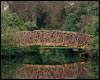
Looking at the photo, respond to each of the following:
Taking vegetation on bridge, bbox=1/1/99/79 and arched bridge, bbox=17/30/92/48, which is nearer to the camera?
vegetation on bridge, bbox=1/1/99/79

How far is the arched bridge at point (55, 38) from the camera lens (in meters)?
28.3

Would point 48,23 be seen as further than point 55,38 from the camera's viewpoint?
Yes

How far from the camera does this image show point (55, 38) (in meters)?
28.7

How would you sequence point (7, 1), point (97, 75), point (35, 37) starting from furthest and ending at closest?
point (7, 1), point (35, 37), point (97, 75)

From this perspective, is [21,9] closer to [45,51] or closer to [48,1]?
[48,1]

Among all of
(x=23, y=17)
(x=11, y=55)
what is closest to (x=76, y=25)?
(x=23, y=17)

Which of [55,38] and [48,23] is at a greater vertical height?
[48,23]

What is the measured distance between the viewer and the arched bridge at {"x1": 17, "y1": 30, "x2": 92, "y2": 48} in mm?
28266

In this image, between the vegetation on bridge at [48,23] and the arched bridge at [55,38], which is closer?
the vegetation on bridge at [48,23]

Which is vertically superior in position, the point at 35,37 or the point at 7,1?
the point at 7,1

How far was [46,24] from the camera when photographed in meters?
41.5

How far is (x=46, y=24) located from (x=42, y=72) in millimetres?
22232

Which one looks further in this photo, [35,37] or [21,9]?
[21,9]

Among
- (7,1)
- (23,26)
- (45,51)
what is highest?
(7,1)
